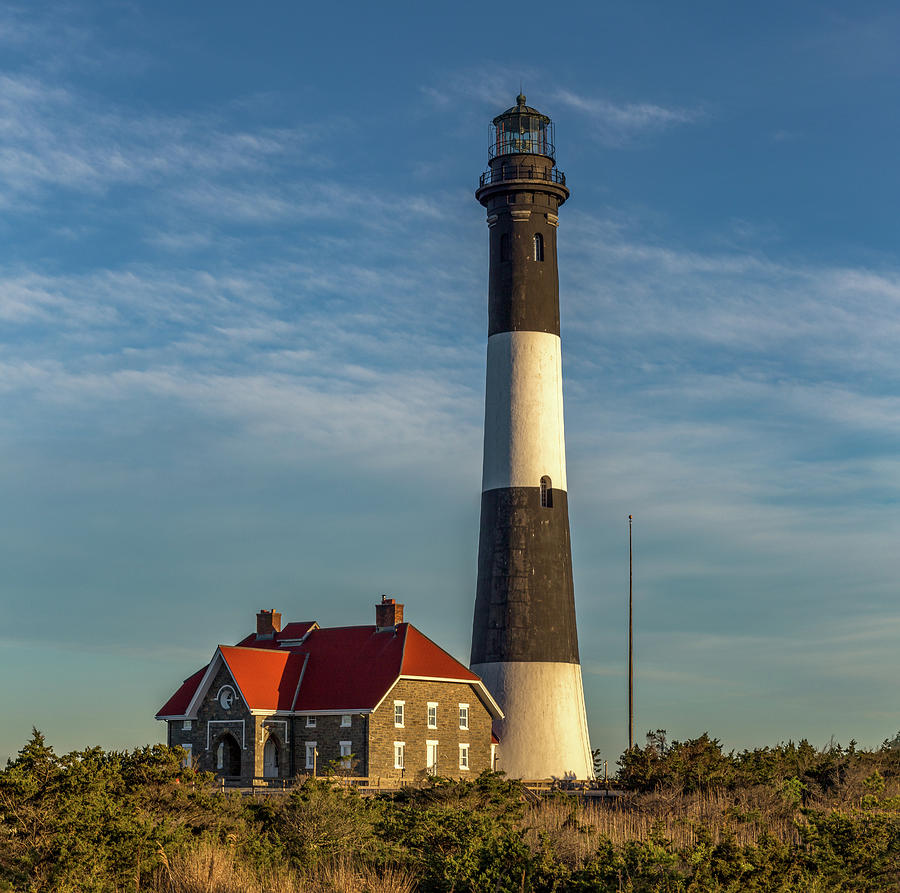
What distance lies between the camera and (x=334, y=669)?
44844mm

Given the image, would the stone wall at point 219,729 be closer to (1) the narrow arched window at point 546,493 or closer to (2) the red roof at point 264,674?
(2) the red roof at point 264,674

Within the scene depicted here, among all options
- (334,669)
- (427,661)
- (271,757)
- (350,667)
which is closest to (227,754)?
(271,757)

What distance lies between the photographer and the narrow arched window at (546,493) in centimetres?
4291

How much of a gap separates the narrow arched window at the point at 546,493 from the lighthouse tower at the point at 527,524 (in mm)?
32

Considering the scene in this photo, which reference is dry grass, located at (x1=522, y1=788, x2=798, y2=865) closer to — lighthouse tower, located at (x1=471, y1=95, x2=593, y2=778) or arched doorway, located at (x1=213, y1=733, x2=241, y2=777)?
lighthouse tower, located at (x1=471, y1=95, x2=593, y2=778)

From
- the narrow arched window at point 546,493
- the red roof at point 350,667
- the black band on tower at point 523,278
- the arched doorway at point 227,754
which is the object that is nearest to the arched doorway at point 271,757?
the arched doorway at point 227,754

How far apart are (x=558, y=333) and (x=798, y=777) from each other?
54.5 feet

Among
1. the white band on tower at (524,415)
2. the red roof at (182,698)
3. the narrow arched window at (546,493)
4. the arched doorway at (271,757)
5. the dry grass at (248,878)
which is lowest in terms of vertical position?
the dry grass at (248,878)

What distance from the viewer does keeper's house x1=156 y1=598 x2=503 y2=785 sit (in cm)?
4291

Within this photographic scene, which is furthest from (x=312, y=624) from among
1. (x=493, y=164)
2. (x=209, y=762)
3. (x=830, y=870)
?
(x=830, y=870)

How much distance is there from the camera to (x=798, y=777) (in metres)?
34.1

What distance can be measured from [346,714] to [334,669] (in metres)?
2.37

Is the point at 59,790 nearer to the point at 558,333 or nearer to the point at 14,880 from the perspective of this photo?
the point at 14,880

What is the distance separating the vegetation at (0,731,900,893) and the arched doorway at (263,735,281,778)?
55.7 feet
